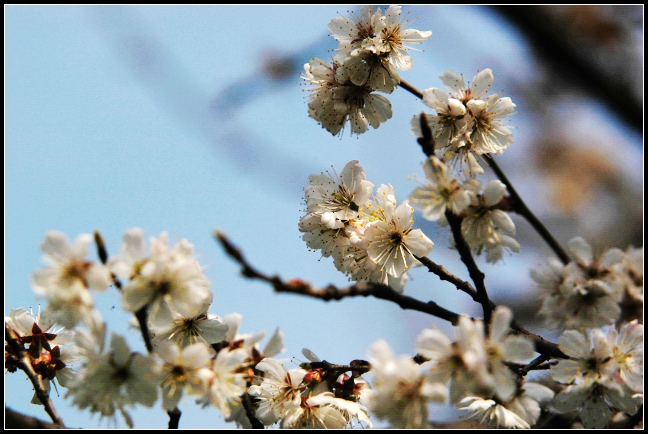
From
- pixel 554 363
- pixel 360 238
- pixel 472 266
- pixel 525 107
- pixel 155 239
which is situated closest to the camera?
pixel 155 239

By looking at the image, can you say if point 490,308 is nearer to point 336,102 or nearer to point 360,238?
point 360,238

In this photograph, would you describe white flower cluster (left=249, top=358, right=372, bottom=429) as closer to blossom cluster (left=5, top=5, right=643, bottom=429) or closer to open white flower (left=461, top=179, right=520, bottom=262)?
blossom cluster (left=5, top=5, right=643, bottom=429)

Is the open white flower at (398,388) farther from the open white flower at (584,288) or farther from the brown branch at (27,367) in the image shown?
the brown branch at (27,367)

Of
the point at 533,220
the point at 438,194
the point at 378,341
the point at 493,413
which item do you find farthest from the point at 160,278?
the point at 493,413

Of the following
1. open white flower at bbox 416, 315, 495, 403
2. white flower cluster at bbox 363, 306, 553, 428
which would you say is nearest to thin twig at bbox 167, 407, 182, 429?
white flower cluster at bbox 363, 306, 553, 428

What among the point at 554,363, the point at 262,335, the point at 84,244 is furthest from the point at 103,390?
the point at 554,363

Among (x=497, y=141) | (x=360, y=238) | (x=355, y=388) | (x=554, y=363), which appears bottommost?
(x=355, y=388)

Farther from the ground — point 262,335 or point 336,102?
point 336,102

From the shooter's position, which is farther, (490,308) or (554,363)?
(554,363)

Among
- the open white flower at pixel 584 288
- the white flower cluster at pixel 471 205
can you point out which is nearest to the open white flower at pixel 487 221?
the white flower cluster at pixel 471 205
